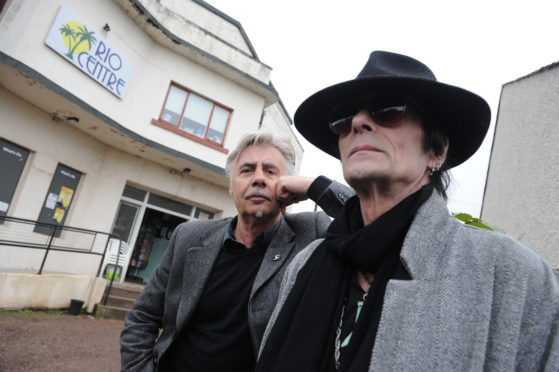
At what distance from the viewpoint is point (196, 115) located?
10.8 m

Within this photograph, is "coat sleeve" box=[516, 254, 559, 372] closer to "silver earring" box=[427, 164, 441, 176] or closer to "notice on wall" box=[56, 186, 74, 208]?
"silver earring" box=[427, 164, 441, 176]

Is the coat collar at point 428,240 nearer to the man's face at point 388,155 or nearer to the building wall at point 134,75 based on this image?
the man's face at point 388,155

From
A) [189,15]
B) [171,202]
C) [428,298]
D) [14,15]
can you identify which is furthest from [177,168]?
[428,298]

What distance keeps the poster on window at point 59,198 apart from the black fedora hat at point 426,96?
8907 millimetres

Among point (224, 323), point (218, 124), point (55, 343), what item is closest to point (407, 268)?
point (224, 323)

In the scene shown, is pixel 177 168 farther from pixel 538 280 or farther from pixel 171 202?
pixel 538 280

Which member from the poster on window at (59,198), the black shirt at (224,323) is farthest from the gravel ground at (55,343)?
the black shirt at (224,323)

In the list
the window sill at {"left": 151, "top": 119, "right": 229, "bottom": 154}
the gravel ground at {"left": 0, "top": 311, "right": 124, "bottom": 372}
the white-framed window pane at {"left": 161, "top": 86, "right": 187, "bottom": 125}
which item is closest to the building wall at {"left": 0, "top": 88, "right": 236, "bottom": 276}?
the window sill at {"left": 151, "top": 119, "right": 229, "bottom": 154}

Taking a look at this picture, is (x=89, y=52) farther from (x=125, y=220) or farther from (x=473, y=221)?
(x=473, y=221)

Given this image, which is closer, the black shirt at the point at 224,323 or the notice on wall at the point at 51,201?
the black shirt at the point at 224,323

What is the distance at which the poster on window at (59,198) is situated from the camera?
822cm

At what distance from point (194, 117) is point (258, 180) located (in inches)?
364

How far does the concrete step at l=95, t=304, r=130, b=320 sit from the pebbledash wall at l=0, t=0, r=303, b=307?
4.99 feet

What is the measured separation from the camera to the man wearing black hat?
88 cm
